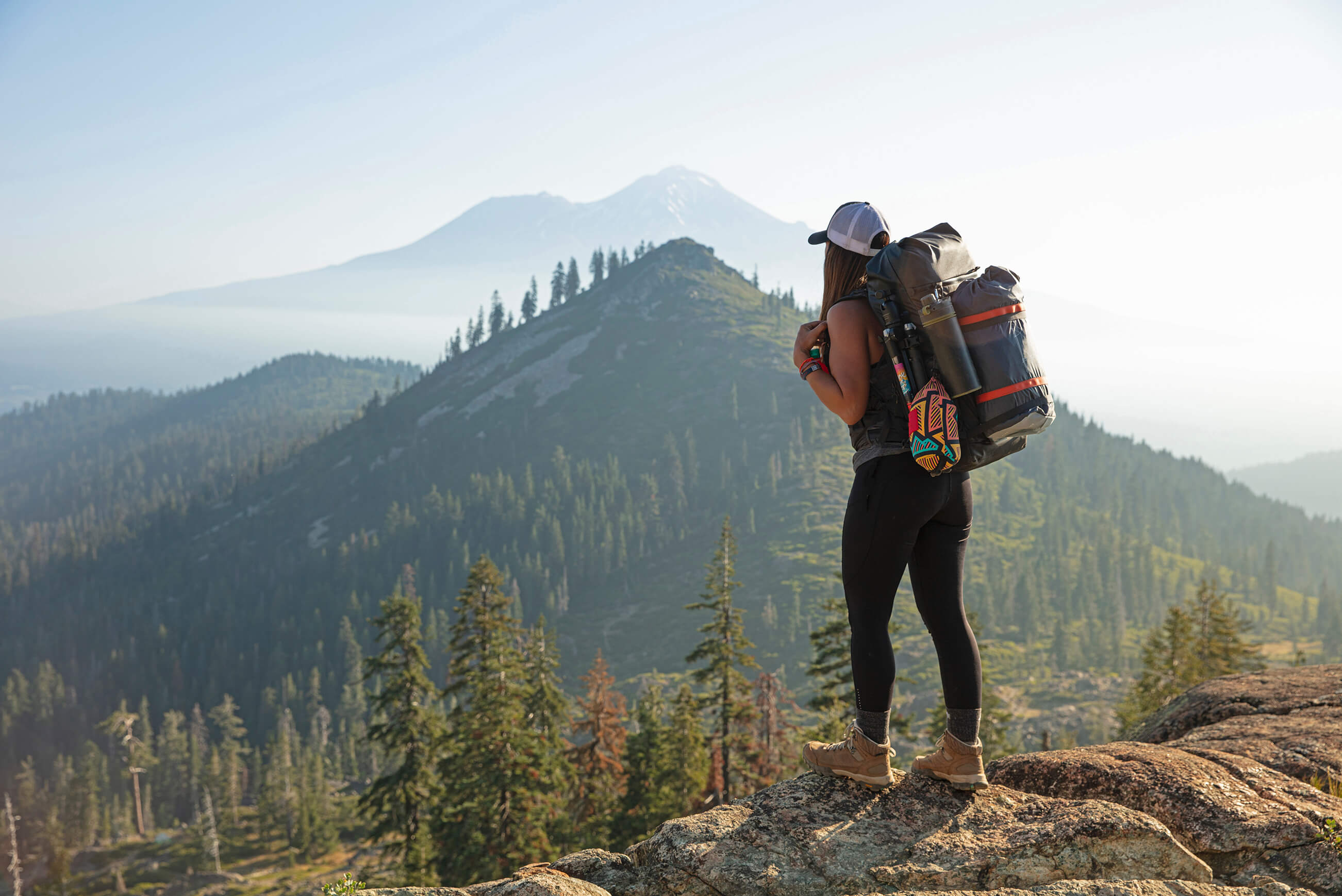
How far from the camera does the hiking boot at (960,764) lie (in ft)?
15.7

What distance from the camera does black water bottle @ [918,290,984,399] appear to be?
13.3 feet

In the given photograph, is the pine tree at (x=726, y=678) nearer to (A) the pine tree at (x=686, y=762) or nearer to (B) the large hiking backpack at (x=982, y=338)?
(A) the pine tree at (x=686, y=762)

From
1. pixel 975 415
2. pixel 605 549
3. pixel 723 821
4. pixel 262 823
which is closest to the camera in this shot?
pixel 975 415

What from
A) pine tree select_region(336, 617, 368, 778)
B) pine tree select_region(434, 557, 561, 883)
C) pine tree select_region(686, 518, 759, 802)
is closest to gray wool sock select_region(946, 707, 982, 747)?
pine tree select_region(434, 557, 561, 883)

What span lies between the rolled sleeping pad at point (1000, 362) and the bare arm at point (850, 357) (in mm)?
501

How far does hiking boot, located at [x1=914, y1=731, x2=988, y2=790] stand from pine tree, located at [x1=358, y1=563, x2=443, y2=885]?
22.3m

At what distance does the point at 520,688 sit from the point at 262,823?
3530 inches

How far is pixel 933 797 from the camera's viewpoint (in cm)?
483

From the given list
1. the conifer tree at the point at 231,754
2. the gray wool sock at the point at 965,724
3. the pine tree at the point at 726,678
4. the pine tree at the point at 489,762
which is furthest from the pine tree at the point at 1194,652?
the conifer tree at the point at 231,754

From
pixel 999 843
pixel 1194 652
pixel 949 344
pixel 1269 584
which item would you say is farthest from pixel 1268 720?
pixel 1269 584

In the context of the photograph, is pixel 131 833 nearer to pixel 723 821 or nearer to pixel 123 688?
pixel 123 688

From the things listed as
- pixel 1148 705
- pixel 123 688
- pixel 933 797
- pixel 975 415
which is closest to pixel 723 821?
pixel 933 797

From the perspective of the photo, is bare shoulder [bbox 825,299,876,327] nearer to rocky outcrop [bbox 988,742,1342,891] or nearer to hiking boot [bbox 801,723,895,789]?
hiking boot [bbox 801,723,895,789]

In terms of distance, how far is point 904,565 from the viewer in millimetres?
4547
